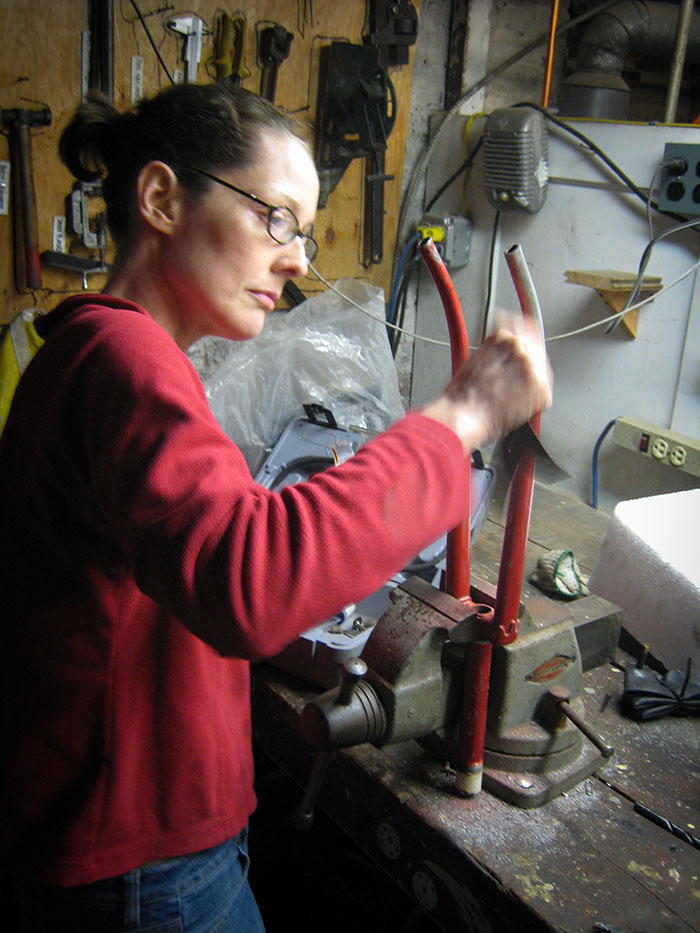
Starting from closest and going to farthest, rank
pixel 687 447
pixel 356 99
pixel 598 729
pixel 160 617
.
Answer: pixel 160 617 → pixel 598 729 → pixel 687 447 → pixel 356 99

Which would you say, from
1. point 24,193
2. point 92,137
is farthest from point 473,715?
point 24,193

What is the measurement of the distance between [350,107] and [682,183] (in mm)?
961

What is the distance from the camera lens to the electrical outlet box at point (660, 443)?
2.00 m

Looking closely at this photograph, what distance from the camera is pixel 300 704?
3.33ft

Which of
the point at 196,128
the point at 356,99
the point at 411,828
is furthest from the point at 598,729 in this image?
the point at 356,99

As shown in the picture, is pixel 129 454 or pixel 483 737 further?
pixel 483 737

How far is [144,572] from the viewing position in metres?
0.55

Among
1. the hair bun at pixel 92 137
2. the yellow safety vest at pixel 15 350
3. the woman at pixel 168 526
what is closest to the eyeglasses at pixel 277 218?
the woman at pixel 168 526

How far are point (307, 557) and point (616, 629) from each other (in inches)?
28.9

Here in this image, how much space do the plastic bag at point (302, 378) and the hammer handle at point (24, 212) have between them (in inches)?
24.6

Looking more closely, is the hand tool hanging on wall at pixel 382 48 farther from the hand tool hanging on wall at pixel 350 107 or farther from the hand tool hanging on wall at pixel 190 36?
the hand tool hanging on wall at pixel 190 36

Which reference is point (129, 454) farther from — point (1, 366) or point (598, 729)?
point (1, 366)

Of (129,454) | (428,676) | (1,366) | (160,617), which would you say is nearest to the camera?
(129,454)

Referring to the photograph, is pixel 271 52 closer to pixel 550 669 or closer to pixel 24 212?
pixel 24 212
